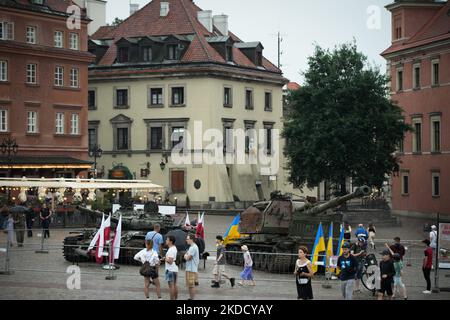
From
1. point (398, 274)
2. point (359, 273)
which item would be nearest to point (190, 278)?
point (398, 274)

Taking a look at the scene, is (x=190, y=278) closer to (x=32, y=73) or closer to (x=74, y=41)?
(x=32, y=73)

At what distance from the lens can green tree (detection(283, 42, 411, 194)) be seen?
194 feet

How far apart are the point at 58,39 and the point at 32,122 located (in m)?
5.47

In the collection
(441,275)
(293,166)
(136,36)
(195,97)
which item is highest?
(136,36)

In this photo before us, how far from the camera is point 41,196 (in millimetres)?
54531

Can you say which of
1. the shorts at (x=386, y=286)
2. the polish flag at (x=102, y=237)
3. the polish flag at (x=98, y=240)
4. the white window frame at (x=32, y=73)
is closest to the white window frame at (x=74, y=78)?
the white window frame at (x=32, y=73)

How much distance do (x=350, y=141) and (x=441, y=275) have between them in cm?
2673

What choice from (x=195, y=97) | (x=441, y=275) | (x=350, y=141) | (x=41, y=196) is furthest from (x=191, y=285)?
(x=195, y=97)

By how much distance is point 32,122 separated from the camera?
66.7 meters

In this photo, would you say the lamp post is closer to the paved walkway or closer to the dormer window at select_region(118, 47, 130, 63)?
the dormer window at select_region(118, 47, 130, 63)

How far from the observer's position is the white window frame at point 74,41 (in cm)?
6875

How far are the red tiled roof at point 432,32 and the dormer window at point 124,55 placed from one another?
61.4ft
